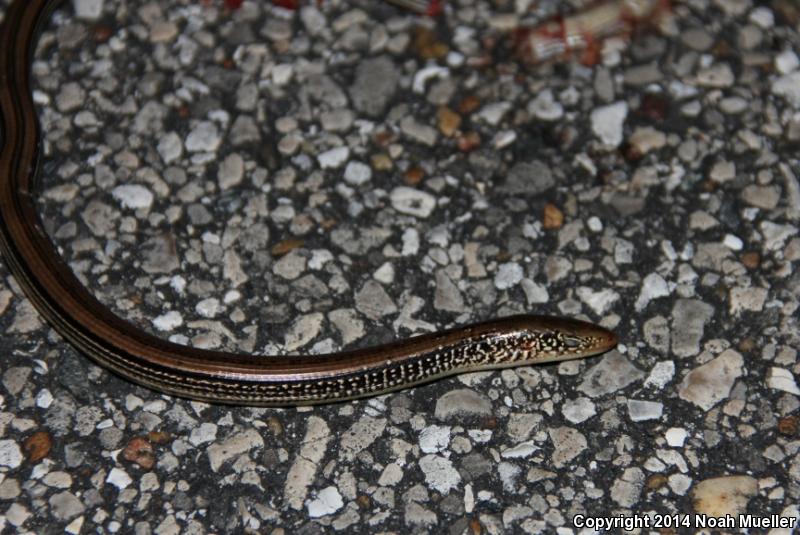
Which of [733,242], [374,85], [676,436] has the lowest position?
[676,436]

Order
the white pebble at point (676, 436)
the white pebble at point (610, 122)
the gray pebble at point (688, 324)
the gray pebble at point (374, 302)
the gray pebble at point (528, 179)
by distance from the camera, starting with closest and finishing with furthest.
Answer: the white pebble at point (676, 436) → the gray pebble at point (688, 324) → the gray pebble at point (374, 302) → the gray pebble at point (528, 179) → the white pebble at point (610, 122)

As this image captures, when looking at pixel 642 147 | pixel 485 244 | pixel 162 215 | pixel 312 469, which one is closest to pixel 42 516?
pixel 312 469

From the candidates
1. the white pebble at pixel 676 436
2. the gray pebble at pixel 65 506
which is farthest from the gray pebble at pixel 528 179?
the gray pebble at pixel 65 506

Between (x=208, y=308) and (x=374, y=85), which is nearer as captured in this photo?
(x=208, y=308)

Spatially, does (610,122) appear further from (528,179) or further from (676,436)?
(676,436)

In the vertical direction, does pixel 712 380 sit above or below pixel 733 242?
below

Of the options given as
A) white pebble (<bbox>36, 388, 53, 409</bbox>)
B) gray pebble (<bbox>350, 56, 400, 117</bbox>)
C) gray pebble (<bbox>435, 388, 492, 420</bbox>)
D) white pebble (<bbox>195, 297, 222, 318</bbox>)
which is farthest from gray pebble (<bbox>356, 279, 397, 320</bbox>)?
white pebble (<bbox>36, 388, 53, 409</bbox>)

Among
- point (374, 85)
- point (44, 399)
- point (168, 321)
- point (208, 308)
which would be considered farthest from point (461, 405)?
point (374, 85)

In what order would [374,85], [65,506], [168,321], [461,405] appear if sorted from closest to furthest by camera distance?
[65,506] < [461,405] < [168,321] < [374,85]

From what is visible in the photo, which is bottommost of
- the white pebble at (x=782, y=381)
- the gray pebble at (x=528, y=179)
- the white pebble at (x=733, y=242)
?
the white pebble at (x=782, y=381)

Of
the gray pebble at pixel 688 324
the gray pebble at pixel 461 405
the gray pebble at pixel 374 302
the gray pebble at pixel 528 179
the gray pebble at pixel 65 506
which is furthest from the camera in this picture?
the gray pebble at pixel 528 179

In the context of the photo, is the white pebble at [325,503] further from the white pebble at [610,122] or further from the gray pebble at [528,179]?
the white pebble at [610,122]

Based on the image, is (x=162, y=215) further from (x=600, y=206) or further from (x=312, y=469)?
(x=600, y=206)

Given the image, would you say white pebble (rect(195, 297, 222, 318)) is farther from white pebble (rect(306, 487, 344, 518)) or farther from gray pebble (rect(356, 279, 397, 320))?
white pebble (rect(306, 487, 344, 518))
